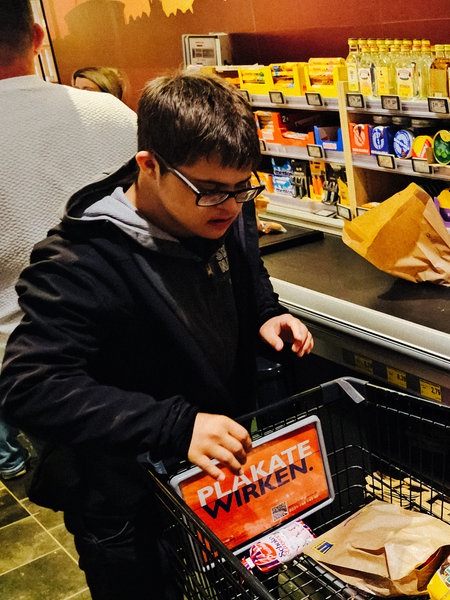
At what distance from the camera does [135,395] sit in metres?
1.22

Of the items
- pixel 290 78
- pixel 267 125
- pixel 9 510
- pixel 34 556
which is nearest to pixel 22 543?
pixel 34 556

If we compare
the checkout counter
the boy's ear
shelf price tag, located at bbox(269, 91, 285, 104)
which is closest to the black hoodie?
the boy's ear

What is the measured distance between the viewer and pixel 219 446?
1.12 m

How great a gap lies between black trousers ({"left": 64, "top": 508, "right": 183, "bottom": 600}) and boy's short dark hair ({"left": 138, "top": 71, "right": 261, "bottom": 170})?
2.58 ft

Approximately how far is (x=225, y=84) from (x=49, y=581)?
2350 millimetres

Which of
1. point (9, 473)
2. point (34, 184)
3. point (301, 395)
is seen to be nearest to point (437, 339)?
point (301, 395)

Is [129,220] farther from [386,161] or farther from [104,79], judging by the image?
[104,79]

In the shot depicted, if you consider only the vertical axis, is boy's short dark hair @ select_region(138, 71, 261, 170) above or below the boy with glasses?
above

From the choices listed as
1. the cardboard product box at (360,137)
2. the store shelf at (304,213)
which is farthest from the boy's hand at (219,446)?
the store shelf at (304,213)

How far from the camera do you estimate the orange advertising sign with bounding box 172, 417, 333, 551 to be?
1.25 m

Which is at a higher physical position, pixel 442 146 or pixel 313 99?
pixel 313 99

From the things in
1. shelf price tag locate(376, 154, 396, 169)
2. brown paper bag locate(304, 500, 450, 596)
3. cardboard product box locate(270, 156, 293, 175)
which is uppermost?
shelf price tag locate(376, 154, 396, 169)

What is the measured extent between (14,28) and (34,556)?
7.37 feet

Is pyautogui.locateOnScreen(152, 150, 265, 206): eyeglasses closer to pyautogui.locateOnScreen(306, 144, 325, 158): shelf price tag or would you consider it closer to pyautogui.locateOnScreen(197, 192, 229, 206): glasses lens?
pyautogui.locateOnScreen(197, 192, 229, 206): glasses lens
